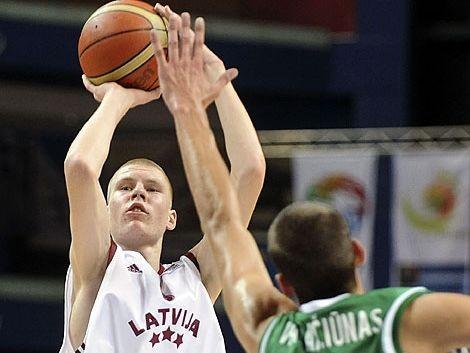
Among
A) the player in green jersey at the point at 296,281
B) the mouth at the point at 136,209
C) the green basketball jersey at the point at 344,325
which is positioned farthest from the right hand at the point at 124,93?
the green basketball jersey at the point at 344,325

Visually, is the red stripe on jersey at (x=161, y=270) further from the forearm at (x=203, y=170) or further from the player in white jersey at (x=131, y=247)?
the forearm at (x=203, y=170)

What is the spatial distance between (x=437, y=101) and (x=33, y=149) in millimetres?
5590

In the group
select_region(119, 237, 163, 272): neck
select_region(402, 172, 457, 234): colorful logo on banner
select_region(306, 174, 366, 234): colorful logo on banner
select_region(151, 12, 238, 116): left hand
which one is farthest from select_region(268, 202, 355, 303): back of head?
select_region(402, 172, 457, 234): colorful logo on banner

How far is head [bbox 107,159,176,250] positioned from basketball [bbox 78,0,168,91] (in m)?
0.38

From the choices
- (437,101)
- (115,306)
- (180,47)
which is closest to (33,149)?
(437,101)

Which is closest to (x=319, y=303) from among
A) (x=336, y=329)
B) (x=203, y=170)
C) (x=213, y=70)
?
(x=336, y=329)

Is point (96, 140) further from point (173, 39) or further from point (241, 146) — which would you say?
point (173, 39)

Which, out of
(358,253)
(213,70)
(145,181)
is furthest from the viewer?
(145,181)

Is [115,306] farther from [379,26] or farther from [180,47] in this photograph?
[379,26]

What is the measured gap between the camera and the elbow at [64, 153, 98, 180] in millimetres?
4254

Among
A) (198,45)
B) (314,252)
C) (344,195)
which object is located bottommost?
(344,195)

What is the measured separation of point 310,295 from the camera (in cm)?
Result: 301

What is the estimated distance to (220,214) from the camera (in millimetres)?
3115

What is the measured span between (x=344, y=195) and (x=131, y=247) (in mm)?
5581
